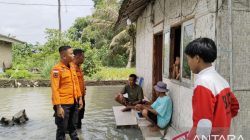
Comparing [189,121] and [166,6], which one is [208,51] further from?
[166,6]

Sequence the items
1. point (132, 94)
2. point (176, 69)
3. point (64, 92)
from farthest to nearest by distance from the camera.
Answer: point (132, 94)
point (176, 69)
point (64, 92)

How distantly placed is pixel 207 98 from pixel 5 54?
84.2ft

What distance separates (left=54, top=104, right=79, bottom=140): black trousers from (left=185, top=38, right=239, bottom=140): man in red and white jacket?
3.51m

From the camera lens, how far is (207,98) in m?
2.17

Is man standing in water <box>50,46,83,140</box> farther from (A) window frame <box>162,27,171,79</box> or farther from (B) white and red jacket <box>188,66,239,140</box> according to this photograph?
(B) white and red jacket <box>188,66,239,140</box>

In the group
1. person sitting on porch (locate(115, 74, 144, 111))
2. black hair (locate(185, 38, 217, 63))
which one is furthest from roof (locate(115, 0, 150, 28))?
black hair (locate(185, 38, 217, 63))

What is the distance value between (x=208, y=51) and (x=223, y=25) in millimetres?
2116

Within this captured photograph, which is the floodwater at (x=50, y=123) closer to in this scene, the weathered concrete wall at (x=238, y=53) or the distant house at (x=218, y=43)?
the distant house at (x=218, y=43)

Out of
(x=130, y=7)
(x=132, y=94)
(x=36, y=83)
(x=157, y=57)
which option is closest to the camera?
(x=132, y=94)

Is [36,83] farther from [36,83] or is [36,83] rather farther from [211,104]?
[211,104]

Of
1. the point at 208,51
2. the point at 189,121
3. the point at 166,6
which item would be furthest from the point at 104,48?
the point at 208,51

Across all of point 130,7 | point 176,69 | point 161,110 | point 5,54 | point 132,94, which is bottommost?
point 161,110

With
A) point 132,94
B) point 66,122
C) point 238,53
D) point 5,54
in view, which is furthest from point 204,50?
point 5,54

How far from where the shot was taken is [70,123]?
5.79 metres
